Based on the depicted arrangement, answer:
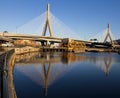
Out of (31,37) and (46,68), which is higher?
(31,37)

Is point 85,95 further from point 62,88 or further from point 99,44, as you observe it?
point 99,44

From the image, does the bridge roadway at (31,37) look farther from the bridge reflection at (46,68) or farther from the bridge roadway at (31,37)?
the bridge reflection at (46,68)

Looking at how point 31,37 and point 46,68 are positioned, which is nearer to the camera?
point 46,68

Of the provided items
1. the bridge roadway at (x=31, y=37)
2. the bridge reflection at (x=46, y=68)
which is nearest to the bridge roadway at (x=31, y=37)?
the bridge roadway at (x=31, y=37)

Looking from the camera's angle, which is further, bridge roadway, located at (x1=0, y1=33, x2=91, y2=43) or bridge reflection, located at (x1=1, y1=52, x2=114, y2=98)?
bridge roadway, located at (x1=0, y1=33, x2=91, y2=43)

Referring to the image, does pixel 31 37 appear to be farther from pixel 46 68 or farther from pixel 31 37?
pixel 46 68

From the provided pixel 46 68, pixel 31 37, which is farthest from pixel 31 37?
pixel 46 68

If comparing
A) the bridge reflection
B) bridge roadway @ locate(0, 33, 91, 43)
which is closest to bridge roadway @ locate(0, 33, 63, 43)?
bridge roadway @ locate(0, 33, 91, 43)

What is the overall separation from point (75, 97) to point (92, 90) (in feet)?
10.7

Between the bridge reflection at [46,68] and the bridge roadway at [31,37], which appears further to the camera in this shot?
the bridge roadway at [31,37]

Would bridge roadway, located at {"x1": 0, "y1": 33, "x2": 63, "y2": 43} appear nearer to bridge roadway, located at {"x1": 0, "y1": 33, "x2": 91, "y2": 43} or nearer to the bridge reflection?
bridge roadway, located at {"x1": 0, "y1": 33, "x2": 91, "y2": 43}

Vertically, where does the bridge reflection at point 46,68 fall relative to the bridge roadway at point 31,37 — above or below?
below

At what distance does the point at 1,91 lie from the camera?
14484 mm

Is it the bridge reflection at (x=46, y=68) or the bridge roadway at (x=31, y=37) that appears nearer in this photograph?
the bridge reflection at (x=46, y=68)
